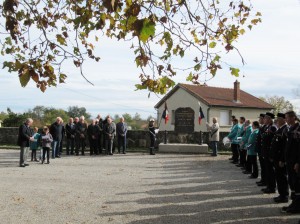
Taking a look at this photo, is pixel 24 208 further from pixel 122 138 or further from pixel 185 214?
pixel 122 138

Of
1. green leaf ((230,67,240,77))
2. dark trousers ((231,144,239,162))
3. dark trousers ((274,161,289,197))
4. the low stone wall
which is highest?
green leaf ((230,67,240,77))

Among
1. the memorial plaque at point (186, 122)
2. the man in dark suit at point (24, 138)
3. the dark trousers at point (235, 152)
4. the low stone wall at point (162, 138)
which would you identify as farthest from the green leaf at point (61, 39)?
the memorial plaque at point (186, 122)

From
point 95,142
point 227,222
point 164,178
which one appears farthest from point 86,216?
point 95,142

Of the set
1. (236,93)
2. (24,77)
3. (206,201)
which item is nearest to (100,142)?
(206,201)

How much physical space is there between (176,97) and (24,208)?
135 feet

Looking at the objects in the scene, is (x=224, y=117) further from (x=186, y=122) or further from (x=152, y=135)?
(x=152, y=135)

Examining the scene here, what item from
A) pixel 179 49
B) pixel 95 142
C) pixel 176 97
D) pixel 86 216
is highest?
pixel 176 97

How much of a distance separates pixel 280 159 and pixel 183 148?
13.1m

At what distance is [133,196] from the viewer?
962 centimetres

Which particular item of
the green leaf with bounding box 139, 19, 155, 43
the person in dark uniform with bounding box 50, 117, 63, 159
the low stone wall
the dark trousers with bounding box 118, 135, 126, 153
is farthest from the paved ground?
the low stone wall

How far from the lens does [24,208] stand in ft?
27.3

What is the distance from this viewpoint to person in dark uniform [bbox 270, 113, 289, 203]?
8844 mm

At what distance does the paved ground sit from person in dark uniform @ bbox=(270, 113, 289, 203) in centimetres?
38

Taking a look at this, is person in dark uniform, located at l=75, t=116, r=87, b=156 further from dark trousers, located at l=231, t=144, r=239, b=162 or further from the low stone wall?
dark trousers, located at l=231, t=144, r=239, b=162
